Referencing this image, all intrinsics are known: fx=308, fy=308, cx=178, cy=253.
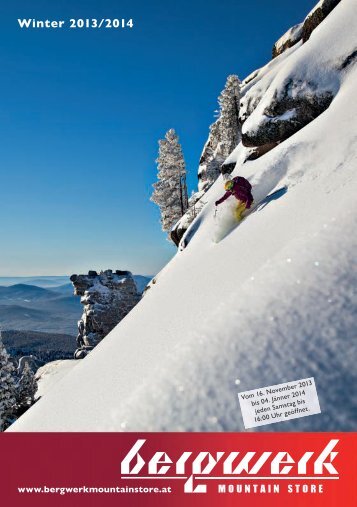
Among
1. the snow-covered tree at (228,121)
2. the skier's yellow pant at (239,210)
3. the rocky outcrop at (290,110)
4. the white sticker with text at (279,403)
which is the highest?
the snow-covered tree at (228,121)

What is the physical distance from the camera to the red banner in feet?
8.45

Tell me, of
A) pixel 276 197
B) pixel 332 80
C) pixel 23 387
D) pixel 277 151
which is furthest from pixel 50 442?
pixel 23 387

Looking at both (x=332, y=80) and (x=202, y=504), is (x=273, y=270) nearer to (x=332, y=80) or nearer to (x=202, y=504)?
(x=202, y=504)

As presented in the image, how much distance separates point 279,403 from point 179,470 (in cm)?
110

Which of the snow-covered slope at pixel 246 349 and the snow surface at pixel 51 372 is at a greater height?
the snow surface at pixel 51 372

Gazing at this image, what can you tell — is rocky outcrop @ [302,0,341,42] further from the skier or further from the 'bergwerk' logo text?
the 'bergwerk' logo text

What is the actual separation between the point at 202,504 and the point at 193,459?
1.17 ft

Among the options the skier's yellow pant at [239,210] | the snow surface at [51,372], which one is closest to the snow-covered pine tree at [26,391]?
the snow surface at [51,372]

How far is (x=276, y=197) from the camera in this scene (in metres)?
9.21

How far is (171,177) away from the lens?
36.3 m

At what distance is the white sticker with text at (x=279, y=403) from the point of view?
2.47 m

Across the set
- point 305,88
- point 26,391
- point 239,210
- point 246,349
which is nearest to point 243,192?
point 239,210

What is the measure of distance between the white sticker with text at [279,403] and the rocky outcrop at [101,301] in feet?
133

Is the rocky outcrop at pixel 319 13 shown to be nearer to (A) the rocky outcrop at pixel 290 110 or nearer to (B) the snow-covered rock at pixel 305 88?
(B) the snow-covered rock at pixel 305 88
